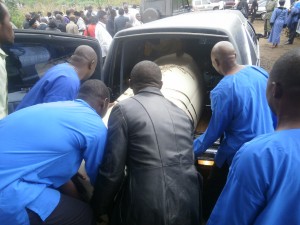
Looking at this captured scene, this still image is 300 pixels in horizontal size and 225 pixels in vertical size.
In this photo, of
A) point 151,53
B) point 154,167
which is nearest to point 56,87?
point 154,167

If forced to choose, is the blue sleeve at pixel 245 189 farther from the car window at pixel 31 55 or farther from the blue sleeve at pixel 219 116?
the car window at pixel 31 55

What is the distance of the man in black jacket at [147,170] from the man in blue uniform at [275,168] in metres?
0.60

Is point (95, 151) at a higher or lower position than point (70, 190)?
higher

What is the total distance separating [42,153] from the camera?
1.92 metres

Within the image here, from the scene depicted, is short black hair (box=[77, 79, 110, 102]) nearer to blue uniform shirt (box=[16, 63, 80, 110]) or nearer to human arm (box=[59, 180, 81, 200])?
blue uniform shirt (box=[16, 63, 80, 110])

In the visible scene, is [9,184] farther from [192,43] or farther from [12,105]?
[192,43]

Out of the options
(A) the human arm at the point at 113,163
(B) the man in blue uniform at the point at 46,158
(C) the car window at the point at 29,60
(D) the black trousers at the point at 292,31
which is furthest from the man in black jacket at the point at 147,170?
(D) the black trousers at the point at 292,31

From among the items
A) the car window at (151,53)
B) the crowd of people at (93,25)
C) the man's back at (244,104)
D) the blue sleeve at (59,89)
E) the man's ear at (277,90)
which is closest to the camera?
the man's ear at (277,90)

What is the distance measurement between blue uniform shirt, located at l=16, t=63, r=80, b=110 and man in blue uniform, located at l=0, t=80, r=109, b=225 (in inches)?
→ 28.4

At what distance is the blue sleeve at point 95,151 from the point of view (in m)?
2.10

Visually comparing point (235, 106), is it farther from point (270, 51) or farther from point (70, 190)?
point (270, 51)

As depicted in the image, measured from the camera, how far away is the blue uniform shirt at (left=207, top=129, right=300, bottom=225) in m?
1.26

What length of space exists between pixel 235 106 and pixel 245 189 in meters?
1.27

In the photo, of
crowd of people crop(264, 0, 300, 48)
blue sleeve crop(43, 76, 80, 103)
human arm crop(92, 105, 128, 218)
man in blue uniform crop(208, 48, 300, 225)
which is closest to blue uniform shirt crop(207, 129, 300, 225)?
man in blue uniform crop(208, 48, 300, 225)
